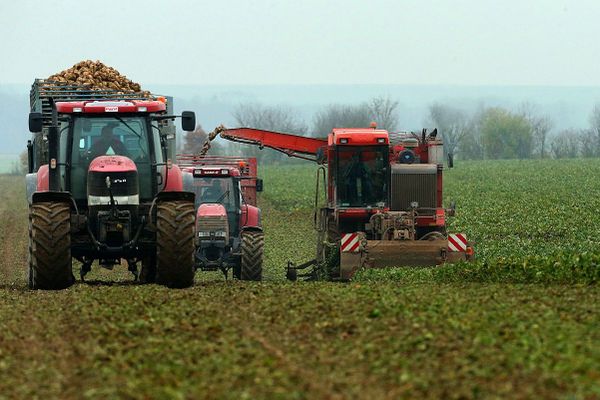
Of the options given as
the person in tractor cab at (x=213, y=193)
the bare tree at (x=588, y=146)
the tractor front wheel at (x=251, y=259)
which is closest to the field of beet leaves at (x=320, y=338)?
the tractor front wheel at (x=251, y=259)

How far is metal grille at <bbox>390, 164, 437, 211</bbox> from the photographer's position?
2375 cm

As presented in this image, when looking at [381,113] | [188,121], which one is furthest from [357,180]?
[381,113]

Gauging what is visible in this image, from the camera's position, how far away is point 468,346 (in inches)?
423

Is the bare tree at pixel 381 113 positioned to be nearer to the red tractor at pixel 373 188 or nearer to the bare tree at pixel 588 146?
the bare tree at pixel 588 146

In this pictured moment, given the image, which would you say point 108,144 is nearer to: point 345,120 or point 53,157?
point 53,157

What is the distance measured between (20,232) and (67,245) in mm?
27289

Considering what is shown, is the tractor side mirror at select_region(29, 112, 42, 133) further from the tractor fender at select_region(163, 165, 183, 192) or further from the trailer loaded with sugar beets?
the tractor fender at select_region(163, 165, 183, 192)

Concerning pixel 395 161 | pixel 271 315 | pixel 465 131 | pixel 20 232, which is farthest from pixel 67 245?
pixel 465 131

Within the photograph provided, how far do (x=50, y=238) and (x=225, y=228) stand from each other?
6244 mm

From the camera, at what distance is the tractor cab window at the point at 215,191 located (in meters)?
23.9

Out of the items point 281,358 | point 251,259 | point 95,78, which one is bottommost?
point 251,259

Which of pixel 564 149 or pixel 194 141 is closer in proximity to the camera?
pixel 194 141

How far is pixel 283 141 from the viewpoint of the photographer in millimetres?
26797

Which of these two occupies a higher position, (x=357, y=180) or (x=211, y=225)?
(x=357, y=180)
